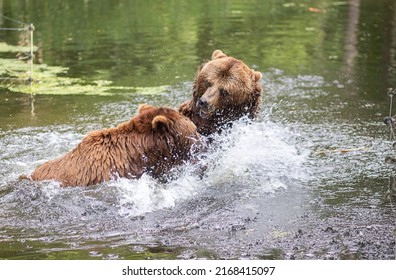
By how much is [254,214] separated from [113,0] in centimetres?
1924

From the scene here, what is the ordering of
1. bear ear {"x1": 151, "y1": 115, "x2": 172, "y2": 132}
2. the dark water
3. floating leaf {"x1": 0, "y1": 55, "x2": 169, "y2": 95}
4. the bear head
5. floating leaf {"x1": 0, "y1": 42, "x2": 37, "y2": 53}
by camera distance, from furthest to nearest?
floating leaf {"x1": 0, "y1": 42, "x2": 37, "y2": 53} < floating leaf {"x1": 0, "y1": 55, "x2": 169, "y2": 95} < the bear head < bear ear {"x1": 151, "y1": 115, "x2": 172, "y2": 132} < the dark water

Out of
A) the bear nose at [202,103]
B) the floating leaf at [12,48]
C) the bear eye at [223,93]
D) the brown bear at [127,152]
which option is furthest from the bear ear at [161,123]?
the floating leaf at [12,48]

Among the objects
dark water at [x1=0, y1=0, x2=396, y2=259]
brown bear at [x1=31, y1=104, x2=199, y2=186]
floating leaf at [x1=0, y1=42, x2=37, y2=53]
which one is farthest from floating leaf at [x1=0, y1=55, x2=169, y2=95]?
brown bear at [x1=31, y1=104, x2=199, y2=186]

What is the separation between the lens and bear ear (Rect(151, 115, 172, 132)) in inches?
280

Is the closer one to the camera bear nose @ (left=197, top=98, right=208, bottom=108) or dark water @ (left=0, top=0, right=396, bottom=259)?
dark water @ (left=0, top=0, right=396, bottom=259)

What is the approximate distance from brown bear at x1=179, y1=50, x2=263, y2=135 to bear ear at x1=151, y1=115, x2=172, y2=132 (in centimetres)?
61

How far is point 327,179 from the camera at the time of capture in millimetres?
8477

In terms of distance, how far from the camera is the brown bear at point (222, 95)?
7770 mm

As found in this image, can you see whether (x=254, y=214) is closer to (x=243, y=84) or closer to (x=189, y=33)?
(x=243, y=84)

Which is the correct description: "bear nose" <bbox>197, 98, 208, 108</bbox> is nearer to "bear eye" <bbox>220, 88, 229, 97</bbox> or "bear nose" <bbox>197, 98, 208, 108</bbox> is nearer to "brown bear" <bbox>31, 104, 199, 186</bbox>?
"bear eye" <bbox>220, 88, 229, 97</bbox>

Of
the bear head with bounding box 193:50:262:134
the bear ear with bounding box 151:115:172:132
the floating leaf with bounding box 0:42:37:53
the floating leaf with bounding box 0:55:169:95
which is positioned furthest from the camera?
the floating leaf with bounding box 0:42:37:53

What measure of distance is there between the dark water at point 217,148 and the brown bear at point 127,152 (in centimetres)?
13

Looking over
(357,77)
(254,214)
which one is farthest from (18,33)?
(254,214)

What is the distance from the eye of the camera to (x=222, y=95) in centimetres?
781
